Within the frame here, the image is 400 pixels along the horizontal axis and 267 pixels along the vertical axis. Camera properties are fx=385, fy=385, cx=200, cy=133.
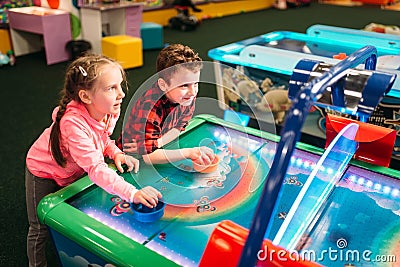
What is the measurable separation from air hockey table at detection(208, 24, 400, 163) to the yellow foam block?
3.92 ft

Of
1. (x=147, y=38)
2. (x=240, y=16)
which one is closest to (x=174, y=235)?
(x=147, y=38)

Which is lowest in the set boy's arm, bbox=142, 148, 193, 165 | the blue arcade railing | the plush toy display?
the plush toy display

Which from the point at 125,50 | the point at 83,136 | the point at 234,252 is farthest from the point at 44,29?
the point at 234,252

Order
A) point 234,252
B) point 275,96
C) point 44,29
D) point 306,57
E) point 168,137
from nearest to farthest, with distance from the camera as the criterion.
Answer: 1. point 234,252
2. point 168,137
3. point 306,57
4. point 275,96
5. point 44,29

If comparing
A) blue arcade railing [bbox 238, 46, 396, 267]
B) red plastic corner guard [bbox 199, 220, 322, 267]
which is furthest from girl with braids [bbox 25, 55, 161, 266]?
blue arcade railing [bbox 238, 46, 396, 267]

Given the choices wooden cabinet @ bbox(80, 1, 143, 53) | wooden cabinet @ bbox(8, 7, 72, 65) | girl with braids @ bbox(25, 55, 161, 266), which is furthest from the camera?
wooden cabinet @ bbox(80, 1, 143, 53)

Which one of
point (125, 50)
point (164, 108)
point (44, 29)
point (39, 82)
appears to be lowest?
point (39, 82)

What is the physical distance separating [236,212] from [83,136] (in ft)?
1.36

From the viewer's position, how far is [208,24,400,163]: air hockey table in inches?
63.1

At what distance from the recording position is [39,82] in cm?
279

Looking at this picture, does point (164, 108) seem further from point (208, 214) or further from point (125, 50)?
point (125, 50)

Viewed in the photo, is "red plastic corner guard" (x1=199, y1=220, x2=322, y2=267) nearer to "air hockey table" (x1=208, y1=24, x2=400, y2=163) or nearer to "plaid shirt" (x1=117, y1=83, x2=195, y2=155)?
"plaid shirt" (x1=117, y1=83, x2=195, y2=155)

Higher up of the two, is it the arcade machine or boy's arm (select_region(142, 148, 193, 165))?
boy's arm (select_region(142, 148, 193, 165))

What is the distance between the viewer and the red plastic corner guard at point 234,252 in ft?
2.06
